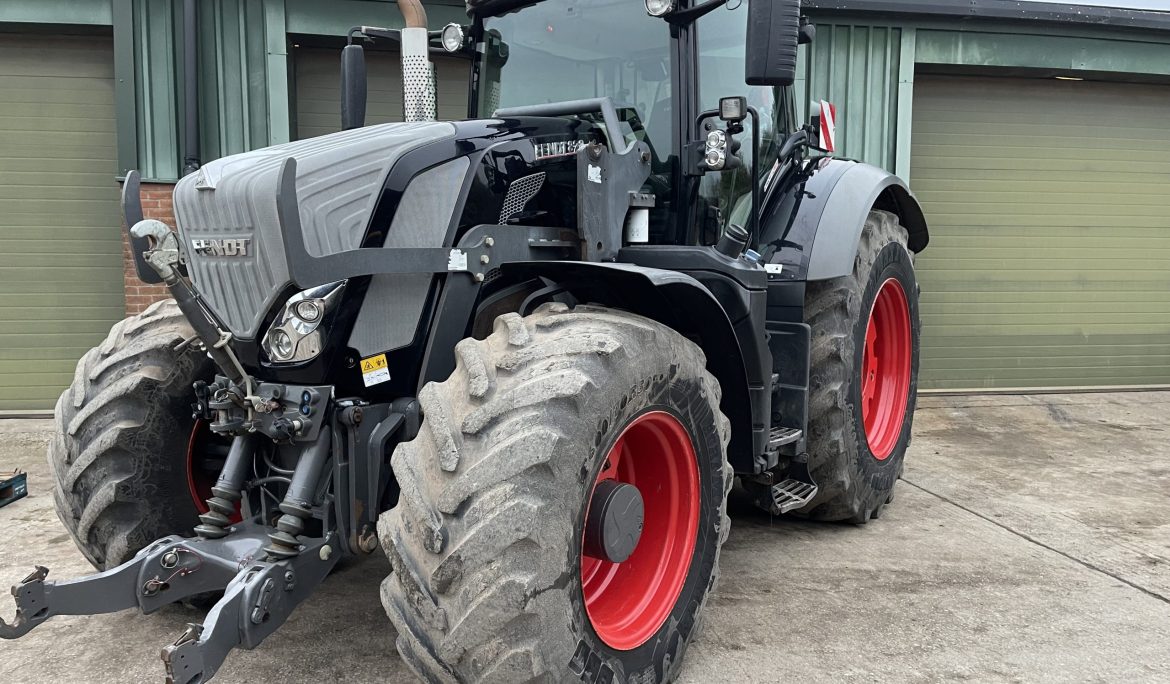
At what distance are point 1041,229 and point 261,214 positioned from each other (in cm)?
802

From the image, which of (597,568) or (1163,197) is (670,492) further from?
(1163,197)

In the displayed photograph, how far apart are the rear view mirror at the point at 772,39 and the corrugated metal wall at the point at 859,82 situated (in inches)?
192

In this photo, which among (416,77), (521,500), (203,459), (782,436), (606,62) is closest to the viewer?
(521,500)

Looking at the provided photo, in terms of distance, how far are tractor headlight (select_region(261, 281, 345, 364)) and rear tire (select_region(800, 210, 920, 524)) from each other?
2.35m

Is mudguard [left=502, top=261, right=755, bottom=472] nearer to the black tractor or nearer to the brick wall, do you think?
the black tractor

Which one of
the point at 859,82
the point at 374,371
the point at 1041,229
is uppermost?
the point at 859,82

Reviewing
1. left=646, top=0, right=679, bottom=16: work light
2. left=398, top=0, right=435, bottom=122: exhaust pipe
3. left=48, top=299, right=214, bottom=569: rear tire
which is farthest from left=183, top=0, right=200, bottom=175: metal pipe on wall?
left=646, top=0, right=679, bottom=16: work light

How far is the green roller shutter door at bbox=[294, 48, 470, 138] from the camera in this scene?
7371mm

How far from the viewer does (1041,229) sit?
860cm

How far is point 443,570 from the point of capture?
2160 millimetres

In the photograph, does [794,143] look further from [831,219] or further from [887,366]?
[887,366]

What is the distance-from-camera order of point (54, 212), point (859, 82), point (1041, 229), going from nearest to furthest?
point (54, 212) < point (859, 82) < point (1041, 229)

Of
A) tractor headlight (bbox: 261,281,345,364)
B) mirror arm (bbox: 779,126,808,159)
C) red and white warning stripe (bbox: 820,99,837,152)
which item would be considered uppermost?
red and white warning stripe (bbox: 820,99,837,152)

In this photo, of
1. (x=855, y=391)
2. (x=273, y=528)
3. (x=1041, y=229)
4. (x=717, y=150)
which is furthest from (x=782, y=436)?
(x=1041, y=229)
